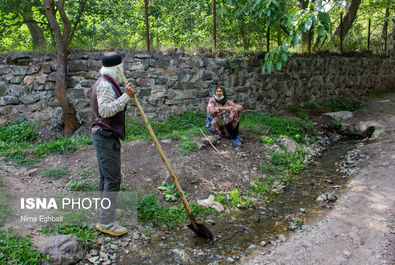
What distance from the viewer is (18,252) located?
2.73 meters

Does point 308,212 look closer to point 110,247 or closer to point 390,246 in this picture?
point 390,246

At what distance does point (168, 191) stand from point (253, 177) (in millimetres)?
1655

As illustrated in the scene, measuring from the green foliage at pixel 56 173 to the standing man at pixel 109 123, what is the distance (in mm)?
1489

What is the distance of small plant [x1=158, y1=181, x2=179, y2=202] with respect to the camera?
4209mm

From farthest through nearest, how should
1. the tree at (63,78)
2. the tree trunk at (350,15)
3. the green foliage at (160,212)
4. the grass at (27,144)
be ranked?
the tree trunk at (350,15), the tree at (63,78), the grass at (27,144), the green foliage at (160,212)

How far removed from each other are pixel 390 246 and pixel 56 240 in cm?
347

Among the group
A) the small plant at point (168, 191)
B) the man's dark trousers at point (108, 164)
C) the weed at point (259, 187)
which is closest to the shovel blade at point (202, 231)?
the small plant at point (168, 191)

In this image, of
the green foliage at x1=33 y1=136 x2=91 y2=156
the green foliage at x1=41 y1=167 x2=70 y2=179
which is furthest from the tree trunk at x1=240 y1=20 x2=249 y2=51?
the green foliage at x1=41 y1=167 x2=70 y2=179

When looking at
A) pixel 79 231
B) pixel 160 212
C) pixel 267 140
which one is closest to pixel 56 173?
pixel 79 231

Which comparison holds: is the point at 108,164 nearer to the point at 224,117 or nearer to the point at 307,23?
the point at 224,117

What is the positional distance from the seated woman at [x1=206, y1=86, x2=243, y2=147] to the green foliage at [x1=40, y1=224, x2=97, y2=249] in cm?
345

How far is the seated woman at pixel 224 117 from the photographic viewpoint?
6105mm

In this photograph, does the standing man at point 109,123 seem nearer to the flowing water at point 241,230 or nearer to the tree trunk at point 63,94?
the flowing water at point 241,230

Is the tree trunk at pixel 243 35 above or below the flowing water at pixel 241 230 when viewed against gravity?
above
